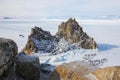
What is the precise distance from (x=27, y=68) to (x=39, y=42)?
22.4 metres

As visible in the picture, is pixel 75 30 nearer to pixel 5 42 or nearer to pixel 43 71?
pixel 43 71

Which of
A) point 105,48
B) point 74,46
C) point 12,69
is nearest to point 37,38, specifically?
point 74,46

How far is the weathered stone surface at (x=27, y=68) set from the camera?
812 cm

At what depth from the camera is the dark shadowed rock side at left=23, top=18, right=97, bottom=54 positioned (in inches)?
1166

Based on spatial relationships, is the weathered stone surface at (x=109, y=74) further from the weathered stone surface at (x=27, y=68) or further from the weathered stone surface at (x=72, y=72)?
the weathered stone surface at (x=27, y=68)

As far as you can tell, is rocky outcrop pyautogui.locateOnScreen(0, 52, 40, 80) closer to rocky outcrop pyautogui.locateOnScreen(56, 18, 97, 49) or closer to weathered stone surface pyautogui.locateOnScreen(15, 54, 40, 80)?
weathered stone surface pyautogui.locateOnScreen(15, 54, 40, 80)

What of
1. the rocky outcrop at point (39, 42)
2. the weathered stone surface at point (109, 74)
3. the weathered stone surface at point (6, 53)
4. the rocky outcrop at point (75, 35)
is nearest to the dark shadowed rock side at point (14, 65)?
the weathered stone surface at point (6, 53)

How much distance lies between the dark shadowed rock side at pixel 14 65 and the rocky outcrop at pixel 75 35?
2278 centimetres

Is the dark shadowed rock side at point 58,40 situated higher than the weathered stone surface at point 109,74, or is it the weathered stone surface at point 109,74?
the weathered stone surface at point 109,74

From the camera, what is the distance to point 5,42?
7.40m

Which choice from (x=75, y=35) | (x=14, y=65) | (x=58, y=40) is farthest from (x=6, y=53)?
(x=75, y=35)

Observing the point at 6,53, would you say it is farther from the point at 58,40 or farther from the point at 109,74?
the point at 58,40

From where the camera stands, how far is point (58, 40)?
32.3 meters

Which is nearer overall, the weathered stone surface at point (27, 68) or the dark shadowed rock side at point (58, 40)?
the weathered stone surface at point (27, 68)
